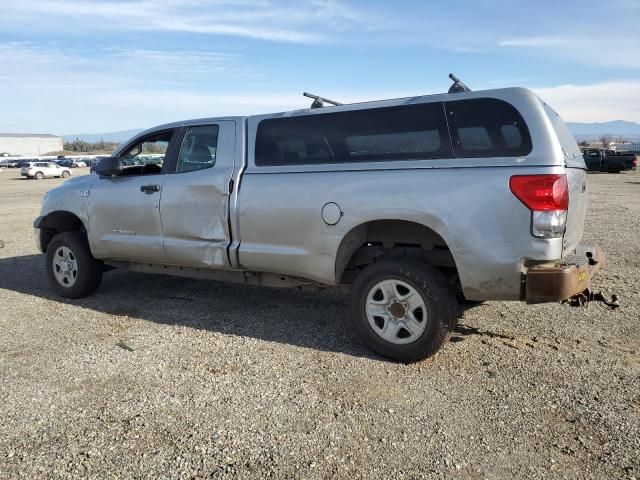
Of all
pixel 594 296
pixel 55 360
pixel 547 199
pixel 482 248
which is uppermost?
pixel 547 199

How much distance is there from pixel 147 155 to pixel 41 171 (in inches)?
1686

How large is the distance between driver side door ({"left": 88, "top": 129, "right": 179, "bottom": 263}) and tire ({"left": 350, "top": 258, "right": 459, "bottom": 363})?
2.32m

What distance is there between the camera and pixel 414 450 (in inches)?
119

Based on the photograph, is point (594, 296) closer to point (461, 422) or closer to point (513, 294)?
point (513, 294)

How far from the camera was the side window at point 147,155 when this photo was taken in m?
5.75

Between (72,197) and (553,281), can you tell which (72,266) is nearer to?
(72,197)

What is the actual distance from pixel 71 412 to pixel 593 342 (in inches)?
161

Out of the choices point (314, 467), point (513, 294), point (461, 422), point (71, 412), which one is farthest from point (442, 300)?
point (71, 412)

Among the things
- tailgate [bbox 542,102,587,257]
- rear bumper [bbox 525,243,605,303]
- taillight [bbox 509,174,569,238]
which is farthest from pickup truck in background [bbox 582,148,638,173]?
taillight [bbox 509,174,569,238]

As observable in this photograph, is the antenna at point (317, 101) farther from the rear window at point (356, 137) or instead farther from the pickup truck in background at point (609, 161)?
the pickup truck in background at point (609, 161)

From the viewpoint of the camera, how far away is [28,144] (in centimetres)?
13050

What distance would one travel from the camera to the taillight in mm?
3623

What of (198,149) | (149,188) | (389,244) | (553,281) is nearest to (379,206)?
(389,244)

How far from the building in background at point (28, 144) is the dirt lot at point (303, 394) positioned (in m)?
137
